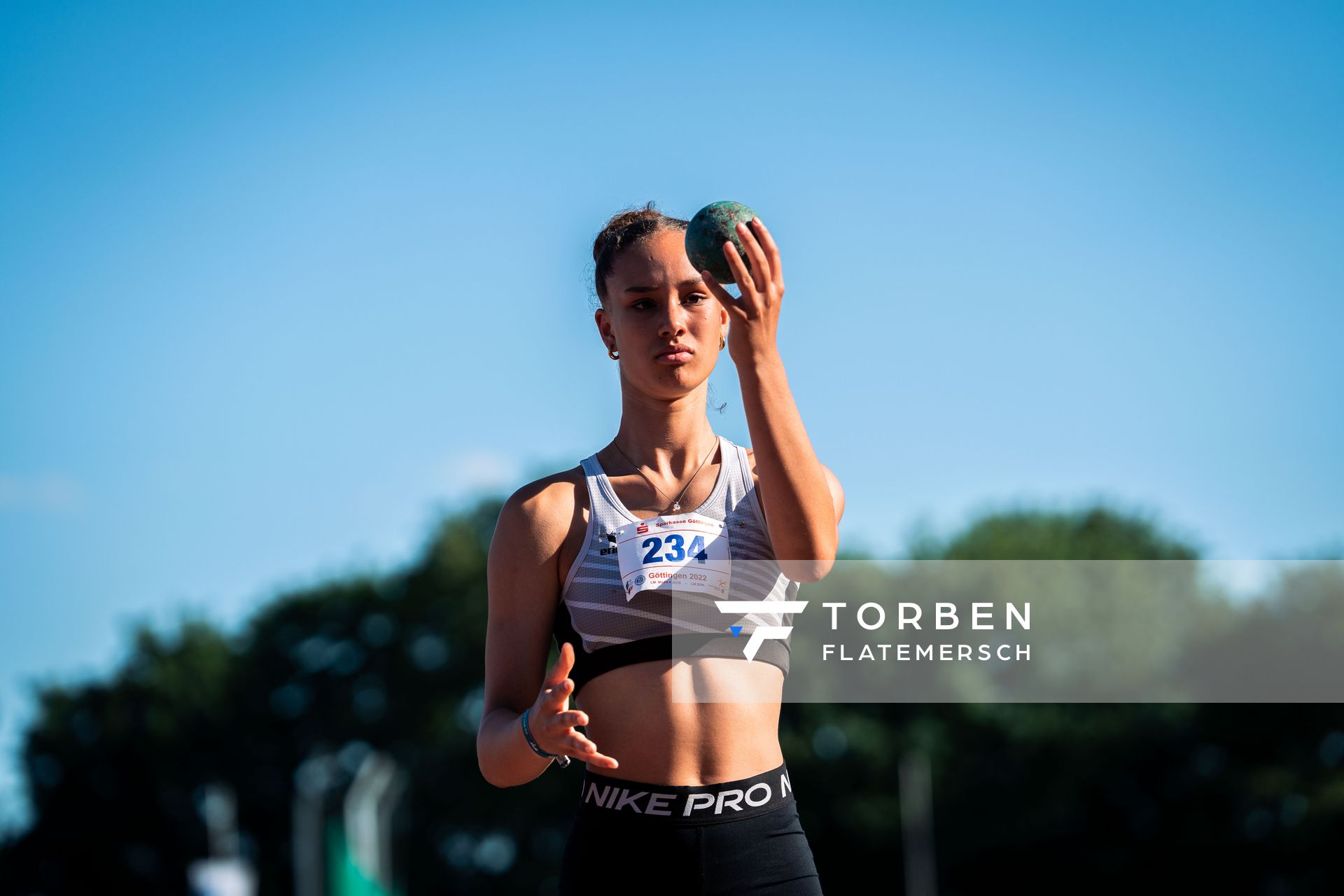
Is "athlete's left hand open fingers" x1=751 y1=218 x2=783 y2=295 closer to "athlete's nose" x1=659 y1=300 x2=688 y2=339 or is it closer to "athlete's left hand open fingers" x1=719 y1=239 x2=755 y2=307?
"athlete's left hand open fingers" x1=719 y1=239 x2=755 y2=307

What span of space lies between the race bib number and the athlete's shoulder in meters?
0.17

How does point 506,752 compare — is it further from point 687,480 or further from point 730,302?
point 730,302

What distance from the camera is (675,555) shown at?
11.9 feet

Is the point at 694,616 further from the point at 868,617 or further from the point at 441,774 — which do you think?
the point at 441,774

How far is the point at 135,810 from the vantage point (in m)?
51.7

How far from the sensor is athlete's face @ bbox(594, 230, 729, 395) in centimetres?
375

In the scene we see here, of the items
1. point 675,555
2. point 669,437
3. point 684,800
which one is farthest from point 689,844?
point 669,437

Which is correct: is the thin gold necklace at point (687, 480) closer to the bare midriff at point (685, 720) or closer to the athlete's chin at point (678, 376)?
the athlete's chin at point (678, 376)

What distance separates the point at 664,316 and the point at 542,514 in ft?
2.13

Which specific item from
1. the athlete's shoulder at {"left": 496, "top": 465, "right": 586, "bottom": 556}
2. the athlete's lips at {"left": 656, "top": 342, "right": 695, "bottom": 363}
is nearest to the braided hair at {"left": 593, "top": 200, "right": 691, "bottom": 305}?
the athlete's lips at {"left": 656, "top": 342, "right": 695, "bottom": 363}

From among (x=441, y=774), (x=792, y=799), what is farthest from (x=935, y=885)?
(x=792, y=799)

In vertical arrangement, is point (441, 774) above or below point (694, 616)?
above

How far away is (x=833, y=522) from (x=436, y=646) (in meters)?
47.7

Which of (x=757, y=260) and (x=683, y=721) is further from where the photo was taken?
(x=683, y=721)
